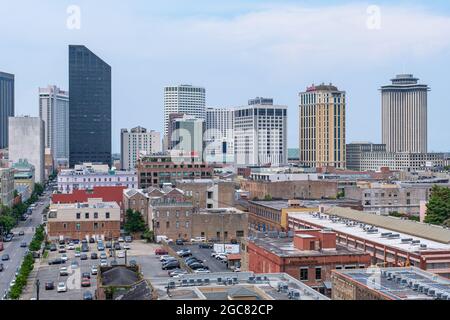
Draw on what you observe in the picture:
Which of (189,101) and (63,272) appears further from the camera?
(189,101)

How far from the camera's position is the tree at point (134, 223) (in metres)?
10.2

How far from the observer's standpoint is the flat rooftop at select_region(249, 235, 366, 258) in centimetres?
510

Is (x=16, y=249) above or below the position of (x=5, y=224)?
below

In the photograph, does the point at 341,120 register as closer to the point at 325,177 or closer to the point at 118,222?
the point at 325,177

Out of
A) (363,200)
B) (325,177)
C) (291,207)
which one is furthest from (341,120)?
(291,207)

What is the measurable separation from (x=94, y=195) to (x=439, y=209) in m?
6.11

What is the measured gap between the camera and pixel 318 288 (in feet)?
16.3

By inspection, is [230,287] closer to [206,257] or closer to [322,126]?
[206,257]

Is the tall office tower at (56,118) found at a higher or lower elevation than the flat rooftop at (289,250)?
higher

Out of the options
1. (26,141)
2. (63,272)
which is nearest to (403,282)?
(63,272)

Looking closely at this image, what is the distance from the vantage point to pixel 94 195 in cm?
1227

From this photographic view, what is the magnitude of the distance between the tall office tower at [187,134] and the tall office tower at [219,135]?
27.8 inches

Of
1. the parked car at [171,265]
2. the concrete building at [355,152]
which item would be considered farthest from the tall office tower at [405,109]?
the parked car at [171,265]

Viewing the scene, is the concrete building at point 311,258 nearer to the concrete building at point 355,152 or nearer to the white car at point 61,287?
the white car at point 61,287
